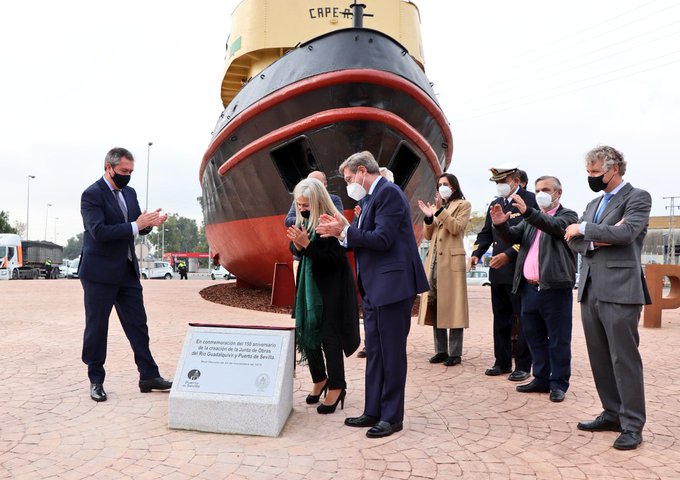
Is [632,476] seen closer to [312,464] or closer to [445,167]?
[312,464]

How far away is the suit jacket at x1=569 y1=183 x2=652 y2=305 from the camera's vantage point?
115 inches

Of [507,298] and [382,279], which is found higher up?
[382,279]

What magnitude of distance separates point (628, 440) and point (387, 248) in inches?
68.9

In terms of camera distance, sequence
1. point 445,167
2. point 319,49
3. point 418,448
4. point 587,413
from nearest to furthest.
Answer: point 418,448 < point 587,413 < point 319,49 < point 445,167

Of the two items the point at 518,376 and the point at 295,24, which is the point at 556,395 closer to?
the point at 518,376

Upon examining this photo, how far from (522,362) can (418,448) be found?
2066 millimetres

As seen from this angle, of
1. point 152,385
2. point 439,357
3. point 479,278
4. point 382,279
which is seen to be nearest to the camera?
point 382,279

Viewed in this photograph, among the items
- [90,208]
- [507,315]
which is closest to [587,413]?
[507,315]

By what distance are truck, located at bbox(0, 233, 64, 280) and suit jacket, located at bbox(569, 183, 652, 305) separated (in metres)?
33.6

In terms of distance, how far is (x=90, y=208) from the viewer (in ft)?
12.2

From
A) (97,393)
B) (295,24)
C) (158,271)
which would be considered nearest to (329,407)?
(97,393)

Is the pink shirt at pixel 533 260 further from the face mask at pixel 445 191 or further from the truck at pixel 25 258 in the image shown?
the truck at pixel 25 258

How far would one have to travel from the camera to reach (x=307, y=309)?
3.46m

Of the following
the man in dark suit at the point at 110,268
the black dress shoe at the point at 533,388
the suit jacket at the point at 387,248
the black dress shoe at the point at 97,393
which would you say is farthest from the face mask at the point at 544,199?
the black dress shoe at the point at 97,393
